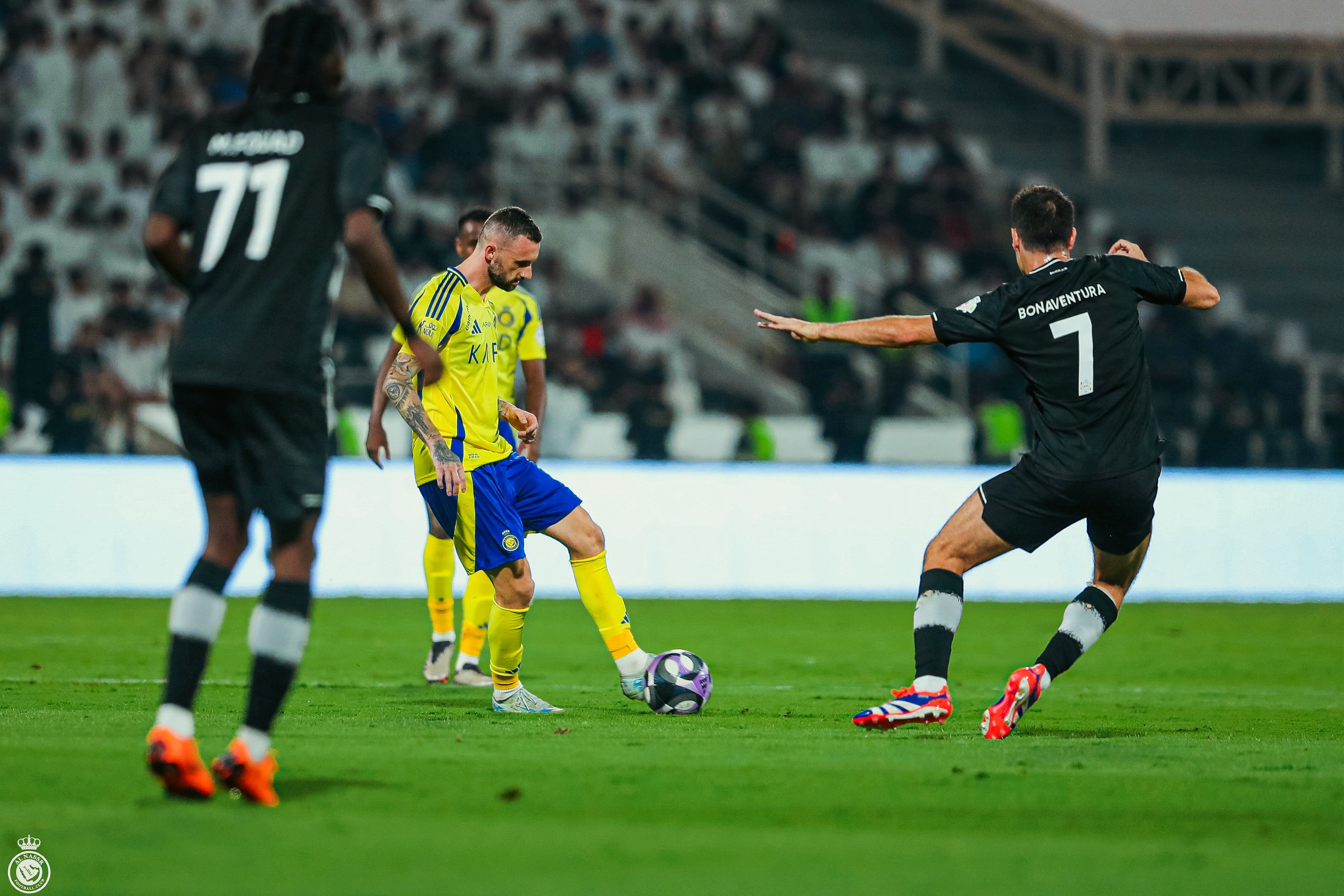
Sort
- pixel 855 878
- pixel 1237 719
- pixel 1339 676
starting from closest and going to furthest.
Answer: pixel 855 878 → pixel 1237 719 → pixel 1339 676

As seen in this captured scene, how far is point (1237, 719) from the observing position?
Answer: 7.47 meters

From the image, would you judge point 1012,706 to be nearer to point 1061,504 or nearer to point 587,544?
point 1061,504

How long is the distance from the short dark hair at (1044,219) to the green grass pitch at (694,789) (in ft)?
6.60

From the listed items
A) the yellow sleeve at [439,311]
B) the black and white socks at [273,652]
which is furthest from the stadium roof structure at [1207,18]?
the black and white socks at [273,652]

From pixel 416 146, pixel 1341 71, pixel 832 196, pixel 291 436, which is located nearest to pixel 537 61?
pixel 416 146

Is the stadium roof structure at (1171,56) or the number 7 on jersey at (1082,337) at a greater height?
the stadium roof structure at (1171,56)

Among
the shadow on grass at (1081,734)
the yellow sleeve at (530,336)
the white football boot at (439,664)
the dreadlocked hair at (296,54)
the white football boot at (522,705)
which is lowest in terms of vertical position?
the white football boot at (439,664)

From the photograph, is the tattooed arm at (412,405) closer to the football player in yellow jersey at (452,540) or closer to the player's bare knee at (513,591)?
the player's bare knee at (513,591)

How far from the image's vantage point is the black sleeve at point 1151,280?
21.9 ft

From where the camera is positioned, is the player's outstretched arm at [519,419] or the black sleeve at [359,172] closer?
the black sleeve at [359,172]

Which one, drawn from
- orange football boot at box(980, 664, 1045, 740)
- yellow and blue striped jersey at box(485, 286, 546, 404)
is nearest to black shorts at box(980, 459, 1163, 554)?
orange football boot at box(980, 664, 1045, 740)

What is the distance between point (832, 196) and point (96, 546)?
1208cm

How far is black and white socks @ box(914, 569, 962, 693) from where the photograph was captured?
22.0 ft

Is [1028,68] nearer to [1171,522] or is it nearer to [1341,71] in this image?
[1341,71]
